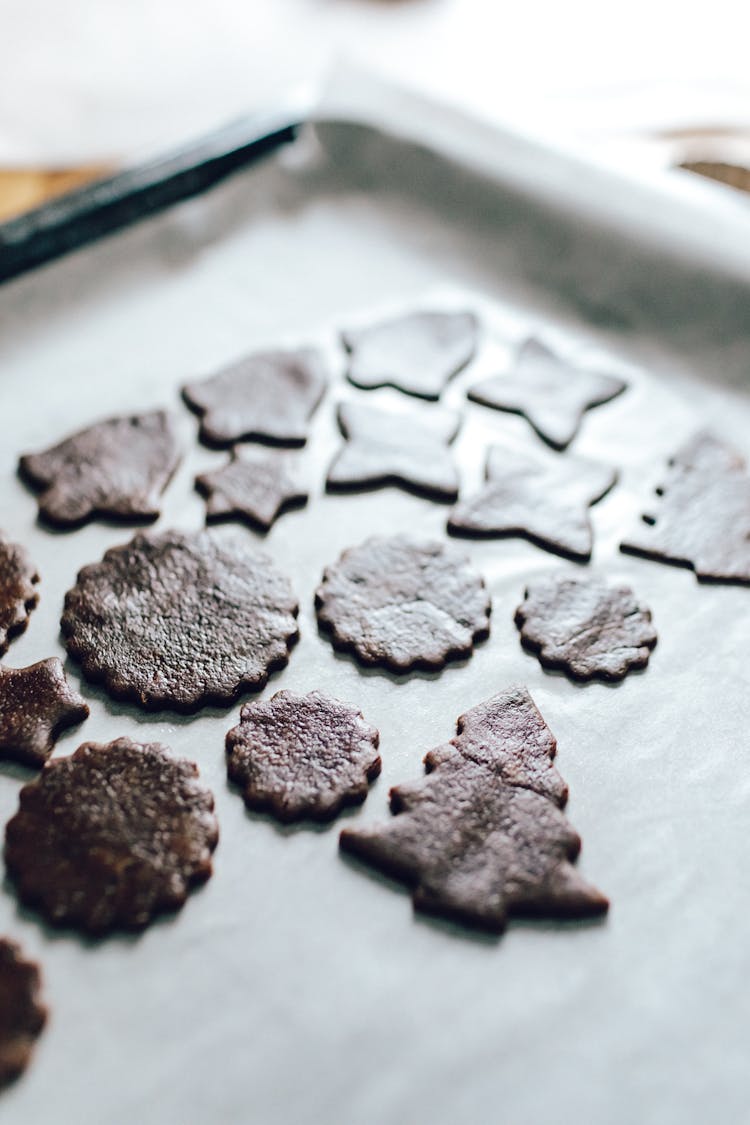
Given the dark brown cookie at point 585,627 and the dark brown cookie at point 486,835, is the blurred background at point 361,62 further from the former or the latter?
the dark brown cookie at point 486,835

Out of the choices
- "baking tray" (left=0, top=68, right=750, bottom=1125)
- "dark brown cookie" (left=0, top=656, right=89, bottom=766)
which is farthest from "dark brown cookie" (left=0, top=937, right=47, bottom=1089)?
"dark brown cookie" (left=0, top=656, right=89, bottom=766)

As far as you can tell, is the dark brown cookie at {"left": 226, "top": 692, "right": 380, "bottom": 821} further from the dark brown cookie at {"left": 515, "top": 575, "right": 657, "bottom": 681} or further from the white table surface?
the white table surface

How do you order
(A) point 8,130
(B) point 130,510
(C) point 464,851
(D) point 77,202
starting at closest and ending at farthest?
1. (C) point 464,851
2. (B) point 130,510
3. (D) point 77,202
4. (A) point 8,130

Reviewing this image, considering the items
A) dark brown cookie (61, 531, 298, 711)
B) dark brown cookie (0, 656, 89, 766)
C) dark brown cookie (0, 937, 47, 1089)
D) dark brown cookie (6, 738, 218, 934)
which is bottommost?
dark brown cookie (0, 937, 47, 1089)

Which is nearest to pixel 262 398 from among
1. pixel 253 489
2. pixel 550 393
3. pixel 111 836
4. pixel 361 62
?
pixel 253 489

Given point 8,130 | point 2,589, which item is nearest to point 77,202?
point 8,130

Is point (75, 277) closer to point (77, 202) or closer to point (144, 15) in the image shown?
point (77, 202)
